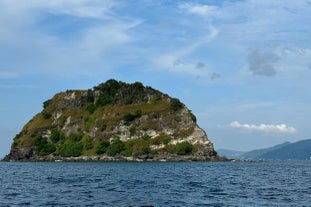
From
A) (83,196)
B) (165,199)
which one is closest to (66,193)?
(83,196)

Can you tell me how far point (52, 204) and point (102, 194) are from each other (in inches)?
437

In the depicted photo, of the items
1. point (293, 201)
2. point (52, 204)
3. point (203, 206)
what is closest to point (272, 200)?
point (293, 201)

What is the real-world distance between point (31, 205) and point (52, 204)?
241cm

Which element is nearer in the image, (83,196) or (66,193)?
(83,196)

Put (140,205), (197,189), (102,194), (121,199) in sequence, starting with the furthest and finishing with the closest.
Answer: (197,189), (102,194), (121,199), (140,205)

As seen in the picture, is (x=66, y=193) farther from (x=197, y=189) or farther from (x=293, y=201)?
(x=293, y=201)

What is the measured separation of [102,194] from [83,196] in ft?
11.0

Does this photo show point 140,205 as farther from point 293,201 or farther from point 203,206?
point 293,201

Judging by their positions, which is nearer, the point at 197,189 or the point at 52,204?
the point at 52,204

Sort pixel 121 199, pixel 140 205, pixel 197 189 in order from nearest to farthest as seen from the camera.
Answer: pixel 140 205, pixel 121 199, pixel 197 189

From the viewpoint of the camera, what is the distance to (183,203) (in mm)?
53812

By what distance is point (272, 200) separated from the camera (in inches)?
2256

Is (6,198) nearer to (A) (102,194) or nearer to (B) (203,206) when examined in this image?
(A) (102,194)

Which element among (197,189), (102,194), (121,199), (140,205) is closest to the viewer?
(140,205)
